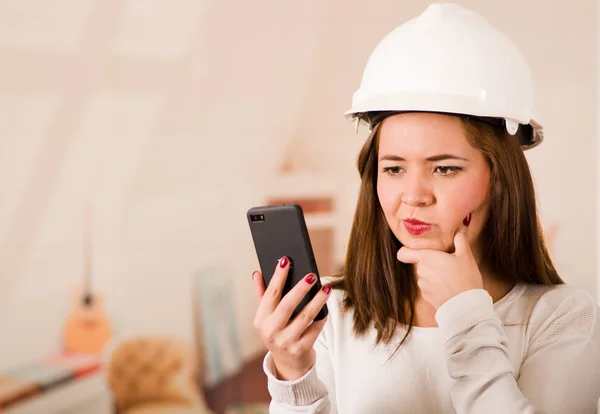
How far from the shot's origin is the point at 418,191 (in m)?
1.04

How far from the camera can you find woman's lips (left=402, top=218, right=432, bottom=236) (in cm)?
107

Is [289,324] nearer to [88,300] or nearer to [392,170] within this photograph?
[392,170]

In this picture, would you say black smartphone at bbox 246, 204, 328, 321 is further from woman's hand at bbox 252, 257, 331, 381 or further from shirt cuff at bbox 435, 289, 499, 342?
shirt cuff at bbox 435, 289, 499, 342

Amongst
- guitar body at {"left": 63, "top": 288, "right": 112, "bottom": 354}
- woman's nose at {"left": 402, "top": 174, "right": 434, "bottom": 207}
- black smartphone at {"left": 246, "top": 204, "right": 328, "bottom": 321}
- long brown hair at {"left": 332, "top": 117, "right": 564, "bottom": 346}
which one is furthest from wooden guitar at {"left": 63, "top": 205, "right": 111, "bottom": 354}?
woman's nose at {"left": 402, "top": 174, "right": 434, "bottom": 207}

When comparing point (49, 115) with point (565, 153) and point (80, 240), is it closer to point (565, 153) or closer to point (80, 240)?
point (80, 240)

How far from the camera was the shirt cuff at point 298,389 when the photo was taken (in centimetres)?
102

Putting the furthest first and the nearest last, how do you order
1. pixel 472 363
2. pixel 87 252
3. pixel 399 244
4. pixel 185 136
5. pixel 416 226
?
1. pixel 185 136
2. pixel 87 252
3. pixel 399 244
4. pixel 416 226
5. pixel 472 363

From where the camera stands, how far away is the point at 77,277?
2846mm

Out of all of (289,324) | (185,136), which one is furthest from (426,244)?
(185,136)

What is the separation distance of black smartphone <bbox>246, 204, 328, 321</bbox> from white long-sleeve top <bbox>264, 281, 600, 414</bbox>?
126mm

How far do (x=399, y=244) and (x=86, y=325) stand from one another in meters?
1.97

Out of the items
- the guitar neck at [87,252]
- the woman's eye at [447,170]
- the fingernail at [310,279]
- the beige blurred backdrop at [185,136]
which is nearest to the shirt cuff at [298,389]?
the fingernail at [310,279]

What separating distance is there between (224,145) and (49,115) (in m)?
0.82

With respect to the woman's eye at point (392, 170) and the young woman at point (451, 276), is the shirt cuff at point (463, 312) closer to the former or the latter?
the young woman at point (451, 276)
